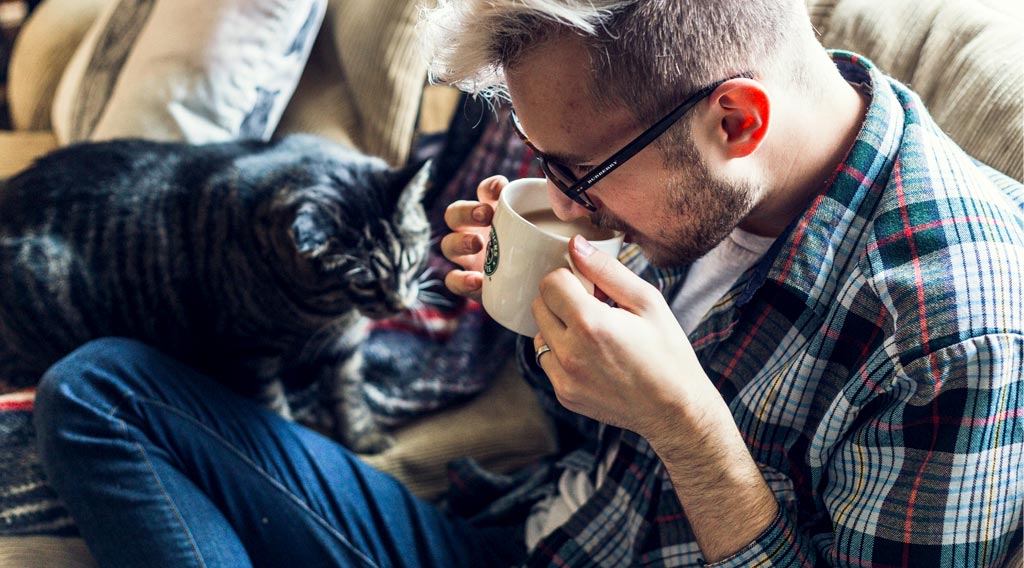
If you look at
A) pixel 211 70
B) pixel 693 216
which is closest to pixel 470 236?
pixel 693 216

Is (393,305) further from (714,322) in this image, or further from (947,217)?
(947,217)

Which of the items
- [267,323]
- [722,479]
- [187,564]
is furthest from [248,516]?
[722,479]

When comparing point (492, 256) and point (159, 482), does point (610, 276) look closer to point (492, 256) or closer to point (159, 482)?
point (492, 256)

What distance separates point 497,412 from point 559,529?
42cm

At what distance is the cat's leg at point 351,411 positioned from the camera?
136 centimetres

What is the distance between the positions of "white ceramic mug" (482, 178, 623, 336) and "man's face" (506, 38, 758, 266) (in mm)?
39

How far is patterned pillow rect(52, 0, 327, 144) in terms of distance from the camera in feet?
4.78

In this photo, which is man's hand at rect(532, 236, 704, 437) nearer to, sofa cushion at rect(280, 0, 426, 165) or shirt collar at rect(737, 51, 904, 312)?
shirt collar at rect(737, 51, 904, 312)

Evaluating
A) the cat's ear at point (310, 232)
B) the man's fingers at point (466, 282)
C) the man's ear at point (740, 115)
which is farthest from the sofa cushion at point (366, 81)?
the man's ear at point (740, 115)

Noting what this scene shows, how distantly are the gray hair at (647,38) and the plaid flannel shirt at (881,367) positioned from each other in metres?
0.16

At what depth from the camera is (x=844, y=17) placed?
1093 millimetres

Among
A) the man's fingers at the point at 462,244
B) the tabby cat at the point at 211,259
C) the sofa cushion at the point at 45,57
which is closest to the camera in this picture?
the man's fingers at the point at 462,244

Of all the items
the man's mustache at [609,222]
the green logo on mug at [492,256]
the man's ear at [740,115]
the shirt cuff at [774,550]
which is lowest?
the shirt cuff at [774,550]

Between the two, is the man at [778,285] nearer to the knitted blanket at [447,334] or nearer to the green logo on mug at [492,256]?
the green logo on mug at [492,256]
